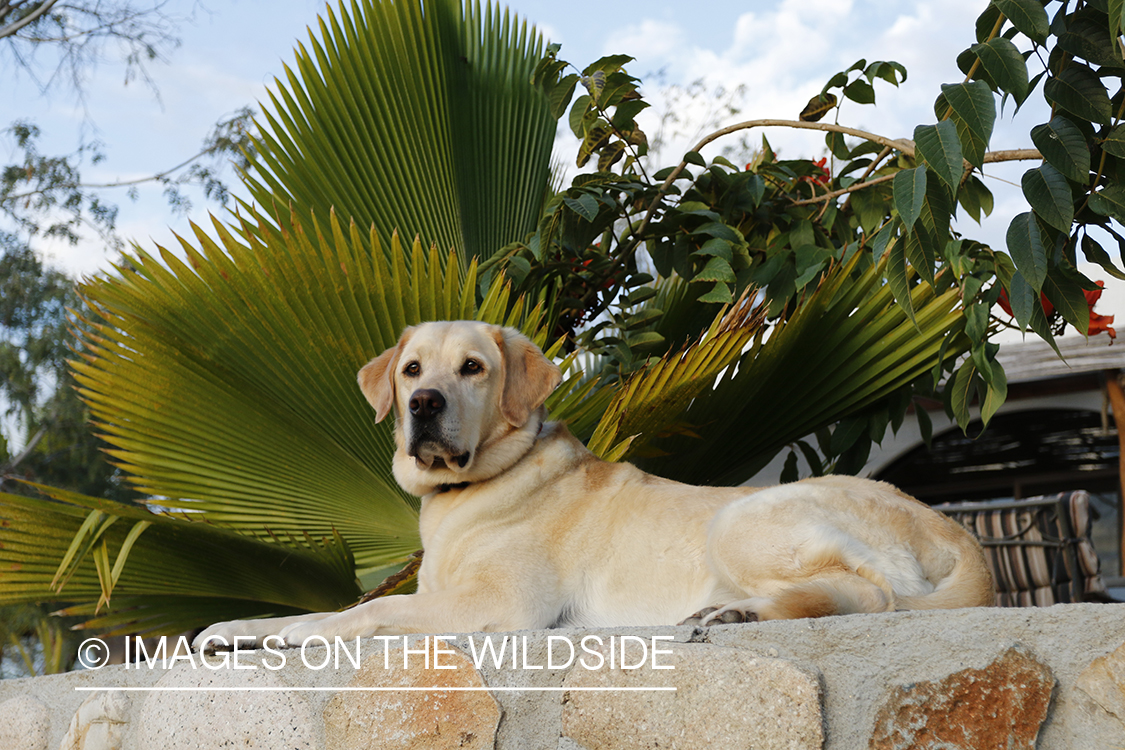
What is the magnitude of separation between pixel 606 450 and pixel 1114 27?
169 cm

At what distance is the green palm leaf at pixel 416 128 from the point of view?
3.55 metres

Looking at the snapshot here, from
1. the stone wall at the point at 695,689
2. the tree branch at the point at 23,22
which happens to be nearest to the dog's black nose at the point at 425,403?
the stone wall at the point at 695,689

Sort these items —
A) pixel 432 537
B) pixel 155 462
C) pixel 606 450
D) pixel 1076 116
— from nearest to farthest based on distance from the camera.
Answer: pixel 1076 116, pixel 432 537, pixel 606 450, pixel 155 462

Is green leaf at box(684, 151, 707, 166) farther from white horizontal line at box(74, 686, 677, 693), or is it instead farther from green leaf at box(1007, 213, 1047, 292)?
white horizontal line at box(74, 686, 677, 693)

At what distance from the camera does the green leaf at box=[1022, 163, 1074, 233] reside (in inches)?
67.1

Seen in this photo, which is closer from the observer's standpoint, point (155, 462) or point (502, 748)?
point (502, 748)

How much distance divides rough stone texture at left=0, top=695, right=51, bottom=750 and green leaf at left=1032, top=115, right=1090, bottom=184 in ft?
8.31

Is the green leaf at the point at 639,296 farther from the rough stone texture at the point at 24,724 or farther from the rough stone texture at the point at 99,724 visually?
the rough stone texture at the point at 24,724

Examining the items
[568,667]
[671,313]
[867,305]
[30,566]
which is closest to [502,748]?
[568,667]

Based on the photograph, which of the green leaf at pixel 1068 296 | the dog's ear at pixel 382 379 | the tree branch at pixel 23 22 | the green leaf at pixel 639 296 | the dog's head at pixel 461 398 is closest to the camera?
the green leaf at pixel 1068 296

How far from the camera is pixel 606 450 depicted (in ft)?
9.11

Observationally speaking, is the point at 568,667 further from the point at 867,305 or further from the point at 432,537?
the point at 867,305

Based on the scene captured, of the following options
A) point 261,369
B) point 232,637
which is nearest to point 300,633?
point 232,637

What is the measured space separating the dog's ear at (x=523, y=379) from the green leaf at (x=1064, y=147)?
4.26ft
